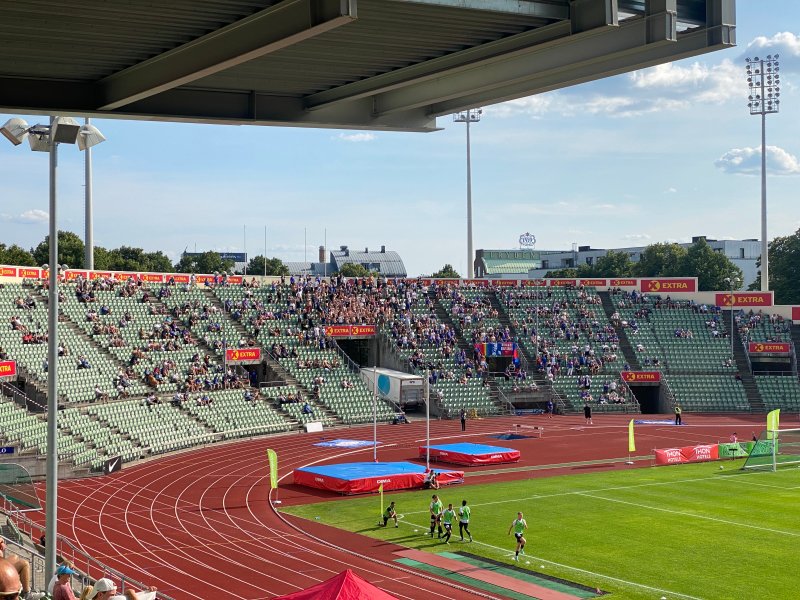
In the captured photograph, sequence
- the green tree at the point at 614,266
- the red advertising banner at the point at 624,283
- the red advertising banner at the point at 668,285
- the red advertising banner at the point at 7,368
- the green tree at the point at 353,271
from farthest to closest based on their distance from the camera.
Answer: the green tree at the point at 353,271 → the green tree at the point at 614,266 → the red advertising banner at the point at 624,283 → the red advertising banner at the point at 668,285 → the red advertising banner at the point at 7,368

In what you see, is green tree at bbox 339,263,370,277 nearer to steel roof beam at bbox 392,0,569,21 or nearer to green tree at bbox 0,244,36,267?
green tree at bbox 0,244,36,267

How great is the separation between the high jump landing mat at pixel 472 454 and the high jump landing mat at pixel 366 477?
11.4 ft

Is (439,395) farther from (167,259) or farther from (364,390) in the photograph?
(167,259)

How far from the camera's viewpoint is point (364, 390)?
57.6 meters

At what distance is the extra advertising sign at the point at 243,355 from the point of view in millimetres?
54250

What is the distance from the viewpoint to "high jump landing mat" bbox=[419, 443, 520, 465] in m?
41.5

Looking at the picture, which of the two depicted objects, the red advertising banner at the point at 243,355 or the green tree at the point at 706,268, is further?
the green tree at the point at 706,268

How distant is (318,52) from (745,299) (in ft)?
212

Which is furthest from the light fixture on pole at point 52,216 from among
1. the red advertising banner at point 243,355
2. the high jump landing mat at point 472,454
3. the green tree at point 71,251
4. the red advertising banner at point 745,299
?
the green tree at point 71,251

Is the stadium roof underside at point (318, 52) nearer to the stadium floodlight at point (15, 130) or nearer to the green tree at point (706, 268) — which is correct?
the stadium floodlight at point (15, 130)

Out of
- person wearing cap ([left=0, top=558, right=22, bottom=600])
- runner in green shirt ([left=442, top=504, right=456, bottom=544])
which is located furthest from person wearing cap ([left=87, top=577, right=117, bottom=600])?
runner in green shirt ([left=442, top=504, right=456, bottom=544])

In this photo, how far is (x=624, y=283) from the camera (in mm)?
72812

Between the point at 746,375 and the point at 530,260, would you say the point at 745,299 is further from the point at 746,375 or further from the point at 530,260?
the point at 530,260

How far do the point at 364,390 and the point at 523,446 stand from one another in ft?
43.2
